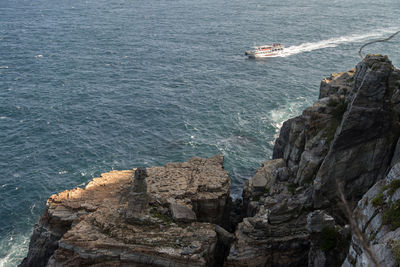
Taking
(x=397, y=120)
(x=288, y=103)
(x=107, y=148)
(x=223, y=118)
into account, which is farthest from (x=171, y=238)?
(x=288, y=103)

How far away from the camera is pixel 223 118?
105 metres

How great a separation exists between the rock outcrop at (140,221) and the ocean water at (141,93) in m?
15.2

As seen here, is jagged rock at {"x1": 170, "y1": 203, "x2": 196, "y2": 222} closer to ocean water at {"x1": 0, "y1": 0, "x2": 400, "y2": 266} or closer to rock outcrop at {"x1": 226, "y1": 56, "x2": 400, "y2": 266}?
rock outcrop at {"x1": 226, "y1": 56, "x2": 400, "y2": 266}

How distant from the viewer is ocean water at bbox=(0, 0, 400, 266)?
280 feet

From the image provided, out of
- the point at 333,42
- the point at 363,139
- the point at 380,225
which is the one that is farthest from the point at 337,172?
the point at 333,42

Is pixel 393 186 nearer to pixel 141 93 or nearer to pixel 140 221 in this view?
pixel 140 221

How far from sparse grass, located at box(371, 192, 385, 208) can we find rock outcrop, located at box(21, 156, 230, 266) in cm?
1966

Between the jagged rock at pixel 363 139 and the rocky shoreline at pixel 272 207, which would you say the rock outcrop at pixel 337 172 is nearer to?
the jagged rock at pixel 363 139

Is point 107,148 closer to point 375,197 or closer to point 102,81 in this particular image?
point 102,81

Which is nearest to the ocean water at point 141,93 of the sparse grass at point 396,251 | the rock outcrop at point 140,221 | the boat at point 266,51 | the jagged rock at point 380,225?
the boat at point 266,51

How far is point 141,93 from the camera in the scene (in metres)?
118

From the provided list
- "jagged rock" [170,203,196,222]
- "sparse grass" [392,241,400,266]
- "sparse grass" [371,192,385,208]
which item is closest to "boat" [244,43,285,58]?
"jagged rock" [170,203,196,222]

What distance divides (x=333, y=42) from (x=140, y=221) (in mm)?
133877

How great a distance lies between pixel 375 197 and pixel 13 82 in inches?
4494
